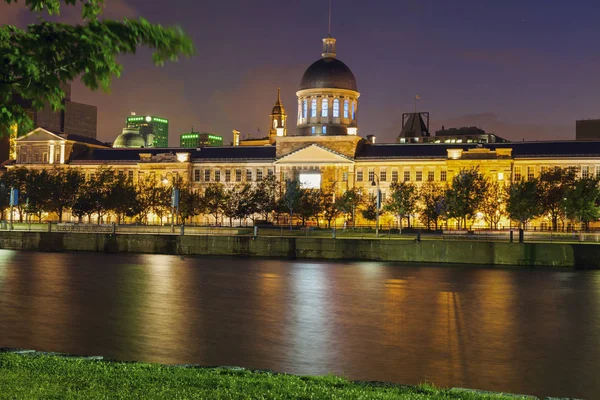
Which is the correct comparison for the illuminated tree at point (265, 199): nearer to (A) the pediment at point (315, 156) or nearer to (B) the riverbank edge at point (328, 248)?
(A) the pediment at point (315, 156)

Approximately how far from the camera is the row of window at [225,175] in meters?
118

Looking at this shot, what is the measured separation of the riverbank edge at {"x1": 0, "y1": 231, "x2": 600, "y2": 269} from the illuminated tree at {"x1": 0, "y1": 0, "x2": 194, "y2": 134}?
40.1 meters

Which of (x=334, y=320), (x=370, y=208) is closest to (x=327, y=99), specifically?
(x=370, y=208)

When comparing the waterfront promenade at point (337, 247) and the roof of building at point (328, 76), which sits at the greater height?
the roof of building at point (328, 76)

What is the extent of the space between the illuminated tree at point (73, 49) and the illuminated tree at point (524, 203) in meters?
68.5

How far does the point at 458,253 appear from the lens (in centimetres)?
4753

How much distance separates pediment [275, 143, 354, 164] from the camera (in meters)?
112

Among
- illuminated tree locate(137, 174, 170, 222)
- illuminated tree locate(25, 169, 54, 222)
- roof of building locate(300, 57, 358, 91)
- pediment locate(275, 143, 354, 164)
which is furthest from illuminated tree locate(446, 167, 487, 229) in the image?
illuminated tree locate(25, 169, 54, 222)

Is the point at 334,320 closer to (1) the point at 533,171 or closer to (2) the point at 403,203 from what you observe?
(2) the point at 403,203

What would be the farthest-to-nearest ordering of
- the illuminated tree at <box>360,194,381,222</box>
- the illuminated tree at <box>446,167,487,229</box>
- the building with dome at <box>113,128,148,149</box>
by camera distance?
1. the building with dome at <box>113,128,148,149</box>
2. the illuminated tree at <box>360,194,381,222</box>
3. the illuminated tree at <box>446,167,487,229</box>

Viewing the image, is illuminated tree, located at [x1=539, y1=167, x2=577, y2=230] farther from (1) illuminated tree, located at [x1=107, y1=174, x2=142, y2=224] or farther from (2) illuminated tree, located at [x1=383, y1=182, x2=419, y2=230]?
(1) illuminated tree, located at [x1=107, y1=174, x2=142, y2=224]

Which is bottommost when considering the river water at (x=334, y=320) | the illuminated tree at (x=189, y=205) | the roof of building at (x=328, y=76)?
the river water at (x=334, y=320)

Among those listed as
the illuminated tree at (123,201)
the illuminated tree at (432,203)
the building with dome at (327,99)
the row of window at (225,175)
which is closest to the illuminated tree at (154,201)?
the illuminated tree at (123,201)

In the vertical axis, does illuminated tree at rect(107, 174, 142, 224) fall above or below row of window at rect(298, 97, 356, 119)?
below
